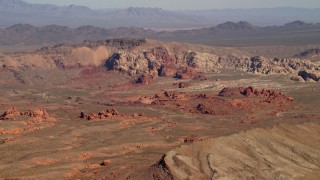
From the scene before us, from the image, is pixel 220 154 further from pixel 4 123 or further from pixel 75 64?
pixel 75 64

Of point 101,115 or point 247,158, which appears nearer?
point 247,158

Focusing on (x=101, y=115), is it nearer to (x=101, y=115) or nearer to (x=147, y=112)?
(x=101, y=115)

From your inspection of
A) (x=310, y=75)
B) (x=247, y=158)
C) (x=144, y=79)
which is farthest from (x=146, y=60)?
(x=247, y=158)

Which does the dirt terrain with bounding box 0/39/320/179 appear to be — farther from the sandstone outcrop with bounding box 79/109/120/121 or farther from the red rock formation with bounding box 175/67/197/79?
the red rock formation with bounding box 175/67/197/79

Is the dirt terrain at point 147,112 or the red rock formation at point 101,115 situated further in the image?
the red rock formation at point 101,115

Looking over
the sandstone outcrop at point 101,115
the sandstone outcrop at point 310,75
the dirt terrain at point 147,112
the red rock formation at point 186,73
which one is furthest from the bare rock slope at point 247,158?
the red rock formation at point 186,73

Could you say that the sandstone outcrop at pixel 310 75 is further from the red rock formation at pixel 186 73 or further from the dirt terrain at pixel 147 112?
the red rock formation at pixel 186 73

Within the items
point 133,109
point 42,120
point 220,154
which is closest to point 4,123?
point 42,120
